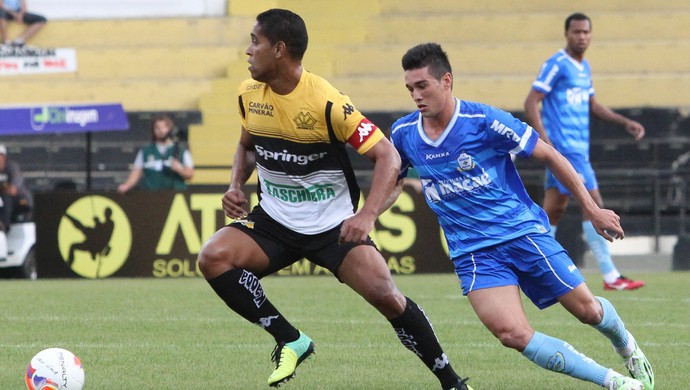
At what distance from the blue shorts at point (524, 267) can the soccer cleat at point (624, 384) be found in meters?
0.55

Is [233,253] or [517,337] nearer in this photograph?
[517,337]

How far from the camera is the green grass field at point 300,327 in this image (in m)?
6.86

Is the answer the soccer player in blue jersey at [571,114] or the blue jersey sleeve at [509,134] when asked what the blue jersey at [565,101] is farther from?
the blue jersey sleeve at [509,134]

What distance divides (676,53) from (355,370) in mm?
15568

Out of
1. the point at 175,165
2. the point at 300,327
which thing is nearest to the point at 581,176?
the point at 300,327

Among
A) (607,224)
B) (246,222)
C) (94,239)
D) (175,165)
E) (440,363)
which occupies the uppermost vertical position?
(607,224)

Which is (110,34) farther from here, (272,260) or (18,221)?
(272,260)

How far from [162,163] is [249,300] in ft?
29.8

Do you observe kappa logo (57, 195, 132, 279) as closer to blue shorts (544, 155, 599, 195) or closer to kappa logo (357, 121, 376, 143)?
blue shorts (544, 155, 599, 195)

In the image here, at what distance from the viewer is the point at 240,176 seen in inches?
277

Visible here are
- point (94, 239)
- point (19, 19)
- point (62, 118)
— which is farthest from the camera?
point (19, 19)

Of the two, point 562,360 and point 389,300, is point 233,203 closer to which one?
point 389,300

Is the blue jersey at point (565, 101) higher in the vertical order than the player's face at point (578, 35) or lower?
lower

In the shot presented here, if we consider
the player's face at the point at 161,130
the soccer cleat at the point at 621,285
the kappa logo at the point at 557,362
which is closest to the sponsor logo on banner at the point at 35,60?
A: the player's face at the point at 161,130
